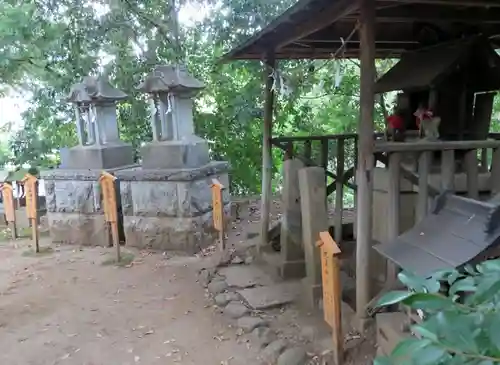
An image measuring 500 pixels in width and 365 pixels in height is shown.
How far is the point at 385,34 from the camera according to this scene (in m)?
5.63

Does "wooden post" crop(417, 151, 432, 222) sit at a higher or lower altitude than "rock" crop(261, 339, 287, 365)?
higher

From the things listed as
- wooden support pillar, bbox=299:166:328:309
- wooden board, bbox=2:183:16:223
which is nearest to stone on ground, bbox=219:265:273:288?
wooden support pillar, bbox=299:166:328:309

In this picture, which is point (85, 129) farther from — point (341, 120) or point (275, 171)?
point (341, 120)

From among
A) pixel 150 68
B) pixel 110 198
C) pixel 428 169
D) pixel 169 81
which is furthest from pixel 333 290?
pixel 150 68

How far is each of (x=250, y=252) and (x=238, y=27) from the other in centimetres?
441

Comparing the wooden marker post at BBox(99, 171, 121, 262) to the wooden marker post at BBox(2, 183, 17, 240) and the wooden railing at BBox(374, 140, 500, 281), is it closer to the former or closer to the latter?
the wooden marker post at BBox(2, 183, 17, 240)

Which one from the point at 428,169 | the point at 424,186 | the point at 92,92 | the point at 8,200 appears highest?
the point at 92,92

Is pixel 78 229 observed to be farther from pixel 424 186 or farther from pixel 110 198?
pixel 424 186

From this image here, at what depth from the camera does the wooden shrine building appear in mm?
3719

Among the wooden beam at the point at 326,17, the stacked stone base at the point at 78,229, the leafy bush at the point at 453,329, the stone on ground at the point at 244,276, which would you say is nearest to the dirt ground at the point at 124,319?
the stone on ground at the point at 244,276

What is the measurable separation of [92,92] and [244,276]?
4165 mm

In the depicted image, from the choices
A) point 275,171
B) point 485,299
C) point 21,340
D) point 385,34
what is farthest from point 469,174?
point 275,171

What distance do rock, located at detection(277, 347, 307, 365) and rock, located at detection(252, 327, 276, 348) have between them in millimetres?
357

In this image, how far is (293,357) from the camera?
3.72 meters
